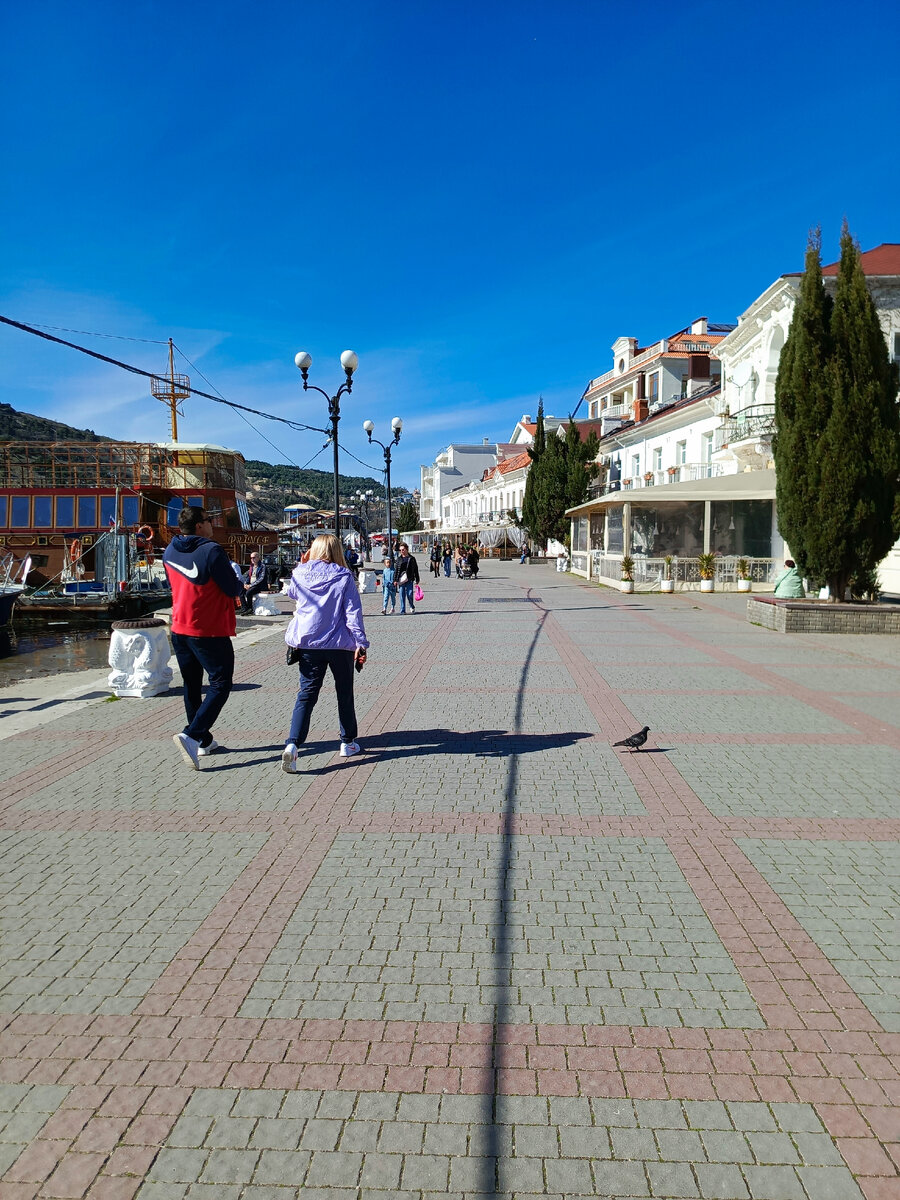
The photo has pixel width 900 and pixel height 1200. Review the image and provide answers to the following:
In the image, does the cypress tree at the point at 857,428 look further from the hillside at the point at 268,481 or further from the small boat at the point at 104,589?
the hillside at the point at 268,481

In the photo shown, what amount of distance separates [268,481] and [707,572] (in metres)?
166

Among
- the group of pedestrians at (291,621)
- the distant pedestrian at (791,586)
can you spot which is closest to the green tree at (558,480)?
the distant pedestrian at (791,586)

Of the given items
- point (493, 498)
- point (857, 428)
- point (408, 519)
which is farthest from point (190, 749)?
point (408, 519)

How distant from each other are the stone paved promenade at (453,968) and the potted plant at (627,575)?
54.7 feet

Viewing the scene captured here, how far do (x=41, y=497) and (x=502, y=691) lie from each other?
76.0 ft

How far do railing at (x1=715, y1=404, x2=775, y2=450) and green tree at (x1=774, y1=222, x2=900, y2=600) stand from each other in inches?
377

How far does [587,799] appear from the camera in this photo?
17.0ft

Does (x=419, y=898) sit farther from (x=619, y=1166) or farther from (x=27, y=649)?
(x=27, y=649)

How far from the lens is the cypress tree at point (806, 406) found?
44.2 feet

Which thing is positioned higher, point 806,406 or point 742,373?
point 742,373

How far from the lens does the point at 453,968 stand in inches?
124

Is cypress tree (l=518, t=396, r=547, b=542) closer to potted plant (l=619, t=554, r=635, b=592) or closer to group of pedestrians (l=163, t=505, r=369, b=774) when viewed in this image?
potted plant (l=619, t=554, r=635, b=592)

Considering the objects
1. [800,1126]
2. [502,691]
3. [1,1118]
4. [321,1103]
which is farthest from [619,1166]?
[502,691]

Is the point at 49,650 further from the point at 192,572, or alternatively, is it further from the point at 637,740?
the point at 637,740
